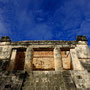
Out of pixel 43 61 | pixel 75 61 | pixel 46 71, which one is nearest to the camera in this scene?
pixel 46 71

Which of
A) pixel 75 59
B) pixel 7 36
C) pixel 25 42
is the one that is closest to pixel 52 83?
pixel 75 59

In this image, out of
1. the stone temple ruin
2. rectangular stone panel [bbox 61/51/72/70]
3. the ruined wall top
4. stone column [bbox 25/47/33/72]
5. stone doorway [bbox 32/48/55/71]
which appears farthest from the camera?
stone doorway [bbox 32/48/55/71]

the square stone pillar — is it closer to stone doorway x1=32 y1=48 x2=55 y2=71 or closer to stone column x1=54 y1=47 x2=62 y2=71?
stone column x1=54 y1=47 x2=62 y2=71

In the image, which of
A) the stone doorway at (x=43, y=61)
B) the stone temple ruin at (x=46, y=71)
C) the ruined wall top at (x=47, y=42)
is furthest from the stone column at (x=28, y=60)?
the stone doorway at (x=43, y=61)

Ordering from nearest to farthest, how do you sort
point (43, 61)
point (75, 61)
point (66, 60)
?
point (75, 61), point (66, 60), point (43, 61)

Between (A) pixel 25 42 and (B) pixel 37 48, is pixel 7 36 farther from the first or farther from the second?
(B) pixel 37 48

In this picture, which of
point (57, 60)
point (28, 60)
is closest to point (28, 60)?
point (28, 60)

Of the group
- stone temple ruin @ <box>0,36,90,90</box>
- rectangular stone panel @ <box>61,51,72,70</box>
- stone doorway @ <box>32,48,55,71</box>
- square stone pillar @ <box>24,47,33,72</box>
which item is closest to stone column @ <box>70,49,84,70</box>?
stone temple ruin @ <box>0,36,90,90</box>

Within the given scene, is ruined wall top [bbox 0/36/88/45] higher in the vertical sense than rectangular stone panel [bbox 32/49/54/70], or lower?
higher

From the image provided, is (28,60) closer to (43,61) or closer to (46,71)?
(46,71)

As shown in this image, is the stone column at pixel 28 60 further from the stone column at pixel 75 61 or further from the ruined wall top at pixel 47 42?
the stone column at pixel 75 61

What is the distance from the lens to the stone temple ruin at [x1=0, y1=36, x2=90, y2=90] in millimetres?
4562

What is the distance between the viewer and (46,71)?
211 inches

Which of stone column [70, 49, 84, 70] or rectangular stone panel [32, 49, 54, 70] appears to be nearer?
stone column [70, 49, 84, 70]
